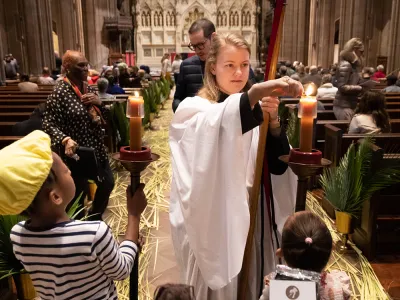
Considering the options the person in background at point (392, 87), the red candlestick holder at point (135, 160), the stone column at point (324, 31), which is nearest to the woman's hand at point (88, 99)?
the red candlestick holder at point (135, 160)

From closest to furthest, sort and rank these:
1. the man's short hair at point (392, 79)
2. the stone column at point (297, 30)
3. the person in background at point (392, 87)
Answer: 1. the person in background at point (392, 87)
2. the man's short hair at point (392, 79)
3. the stone column at point (297, 30)

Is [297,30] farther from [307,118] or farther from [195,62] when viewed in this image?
[307,118]

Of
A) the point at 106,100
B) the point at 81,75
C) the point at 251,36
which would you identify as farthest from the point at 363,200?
the point at 251,36

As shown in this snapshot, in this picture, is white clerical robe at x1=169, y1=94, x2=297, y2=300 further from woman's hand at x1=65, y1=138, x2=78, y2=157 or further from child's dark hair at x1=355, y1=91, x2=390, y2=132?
child's dark hair at x1=355, y1=91, x2=390, y2=132

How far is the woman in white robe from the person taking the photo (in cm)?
166

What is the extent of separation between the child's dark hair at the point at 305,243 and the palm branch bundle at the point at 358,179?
7.29 ft

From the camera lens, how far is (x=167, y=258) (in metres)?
3.71

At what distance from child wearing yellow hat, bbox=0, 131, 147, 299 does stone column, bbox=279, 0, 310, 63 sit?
72.6ft

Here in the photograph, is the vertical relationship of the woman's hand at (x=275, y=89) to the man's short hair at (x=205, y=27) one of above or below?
below

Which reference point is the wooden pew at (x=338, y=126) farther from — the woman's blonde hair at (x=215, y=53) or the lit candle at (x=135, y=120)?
the lit candle at (x=135, y=120)

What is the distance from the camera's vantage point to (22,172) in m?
1.35

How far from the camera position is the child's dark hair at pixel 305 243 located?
155 cm

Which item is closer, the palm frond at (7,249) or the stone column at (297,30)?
the palm frond at (7,249)

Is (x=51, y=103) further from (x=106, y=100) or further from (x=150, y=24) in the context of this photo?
(x=150, y=24)
